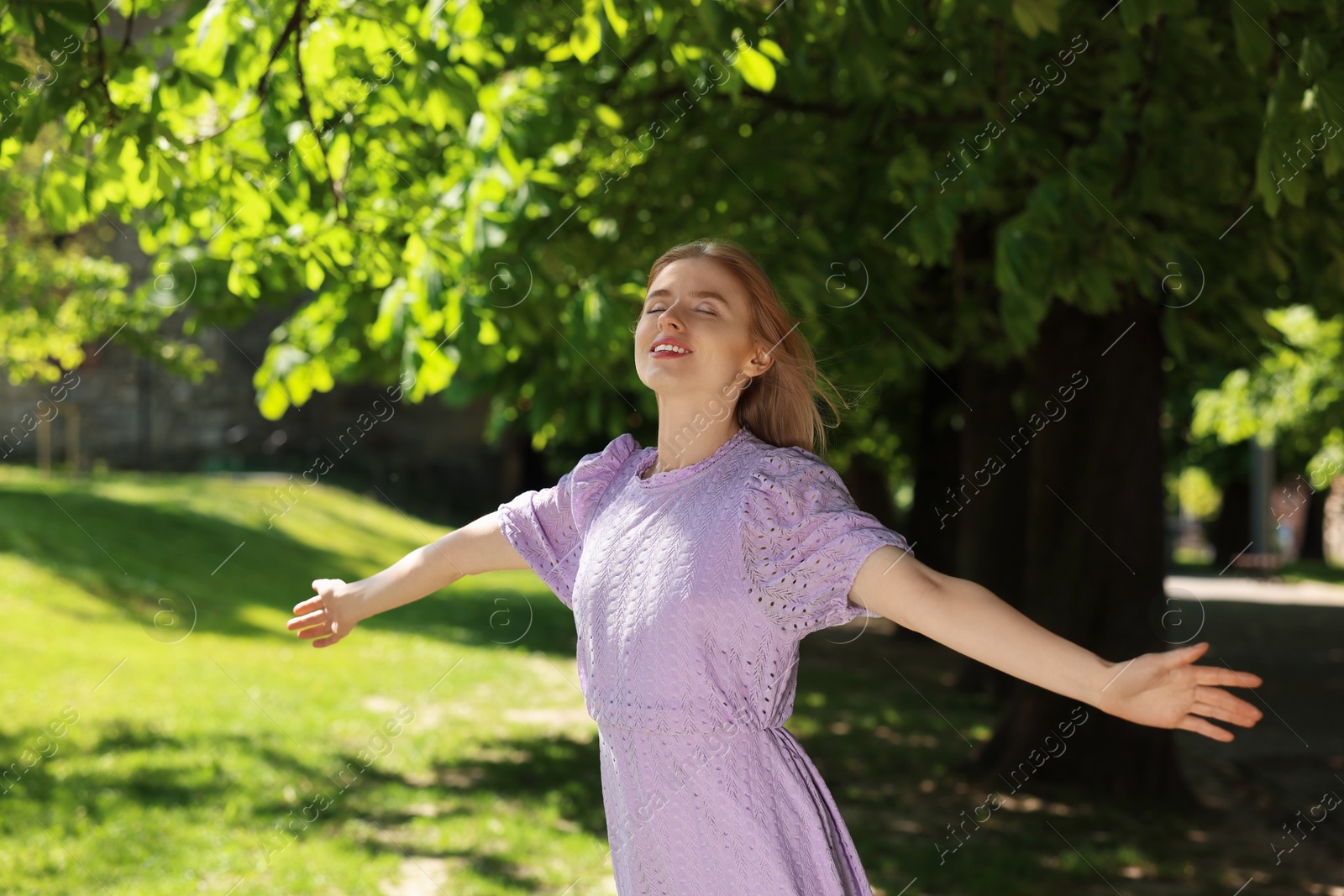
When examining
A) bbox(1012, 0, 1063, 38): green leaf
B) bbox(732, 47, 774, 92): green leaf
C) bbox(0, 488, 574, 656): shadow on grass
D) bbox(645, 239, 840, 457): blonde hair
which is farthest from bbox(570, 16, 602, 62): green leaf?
bbox(0, 488, 574, 656): shadow on grass

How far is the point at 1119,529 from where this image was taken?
7.22m

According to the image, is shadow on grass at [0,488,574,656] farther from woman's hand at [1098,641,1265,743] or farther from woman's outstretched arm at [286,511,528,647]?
woman's hand at [1098,641,1265,743]

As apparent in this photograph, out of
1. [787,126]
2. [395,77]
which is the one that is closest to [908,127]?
[787,126]

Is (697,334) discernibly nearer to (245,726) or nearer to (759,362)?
(759,362)

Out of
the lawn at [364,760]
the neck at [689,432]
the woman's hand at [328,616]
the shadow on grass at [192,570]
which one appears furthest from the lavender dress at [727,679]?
the shadow on grass at [192,570]

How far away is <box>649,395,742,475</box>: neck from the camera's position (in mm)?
2455

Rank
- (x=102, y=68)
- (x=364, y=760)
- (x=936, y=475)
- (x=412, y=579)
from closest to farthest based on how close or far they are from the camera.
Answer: (x=412, y=579) → (x=102, y=68) → (x=364, y=760) → (x=936, y=475)

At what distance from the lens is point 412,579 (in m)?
2.71

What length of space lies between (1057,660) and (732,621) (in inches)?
22.0

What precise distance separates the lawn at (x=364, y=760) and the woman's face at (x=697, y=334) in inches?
149

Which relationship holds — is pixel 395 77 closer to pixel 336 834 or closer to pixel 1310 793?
pixel 336 834

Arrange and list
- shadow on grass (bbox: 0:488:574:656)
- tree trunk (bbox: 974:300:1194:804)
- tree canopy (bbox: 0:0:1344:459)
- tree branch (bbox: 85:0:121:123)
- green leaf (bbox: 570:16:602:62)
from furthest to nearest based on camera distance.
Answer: shadow on grass (bbox: 0:488:574:656) → tree trunk (bbox: 974:300:1194:804) → green leaf (bbox: 570:16:602:62) → tree canopy (bbox: 0:0:1344:459) → tree branch (bbox: 85:0:121:123)

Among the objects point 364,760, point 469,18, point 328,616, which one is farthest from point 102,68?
point 364,760

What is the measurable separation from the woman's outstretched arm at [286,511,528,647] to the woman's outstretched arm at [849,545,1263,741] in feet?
3.13
